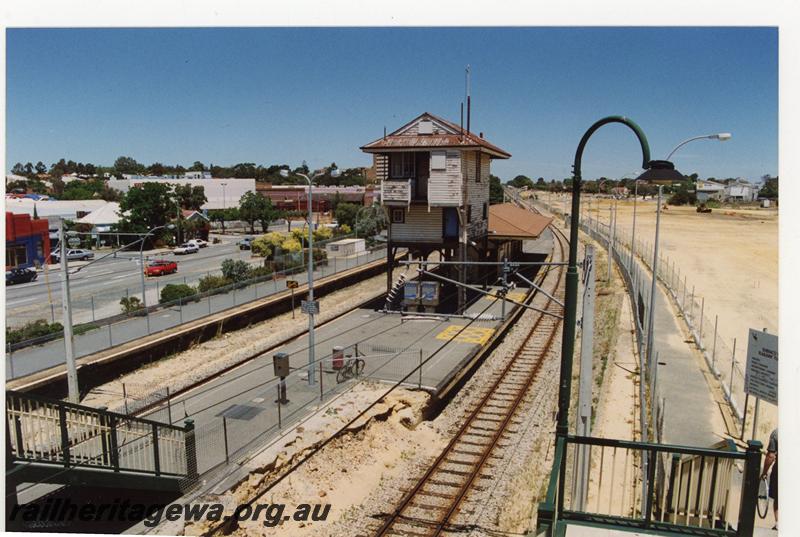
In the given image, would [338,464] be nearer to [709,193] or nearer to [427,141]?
[427,141]

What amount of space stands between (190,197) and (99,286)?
1475 inches

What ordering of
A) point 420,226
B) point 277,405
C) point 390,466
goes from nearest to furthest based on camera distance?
point 390,466
point 277,405
point 420,226

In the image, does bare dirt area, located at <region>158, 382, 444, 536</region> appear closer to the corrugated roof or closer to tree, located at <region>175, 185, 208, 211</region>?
the corrugated roof

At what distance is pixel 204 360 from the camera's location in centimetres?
2428

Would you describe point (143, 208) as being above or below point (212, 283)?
above

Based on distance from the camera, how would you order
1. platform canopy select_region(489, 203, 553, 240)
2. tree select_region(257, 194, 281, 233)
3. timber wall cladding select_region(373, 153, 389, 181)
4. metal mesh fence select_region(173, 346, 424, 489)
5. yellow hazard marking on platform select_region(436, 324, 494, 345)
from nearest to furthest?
metal mesh fence select_region(173, 346, 424, 489)
yellow hazard marking on platform select_region(436, 324, 494, 345)
timber wall cladding select_region(373, 153, 389, 181)
platform canopy select_region(489, 203, 553, 240)
tree select_region(257, 194, 281, 233)

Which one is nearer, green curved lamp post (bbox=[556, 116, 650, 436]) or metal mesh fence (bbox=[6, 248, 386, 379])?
green curved lamp post (bbox=[556, 116, 650, 436])

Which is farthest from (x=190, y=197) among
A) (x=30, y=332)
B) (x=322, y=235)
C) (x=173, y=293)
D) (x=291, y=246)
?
(x=30, y=332)

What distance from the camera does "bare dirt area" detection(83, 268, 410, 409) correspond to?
820 inches

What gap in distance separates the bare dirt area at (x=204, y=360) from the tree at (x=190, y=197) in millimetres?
46714

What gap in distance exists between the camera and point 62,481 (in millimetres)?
10078

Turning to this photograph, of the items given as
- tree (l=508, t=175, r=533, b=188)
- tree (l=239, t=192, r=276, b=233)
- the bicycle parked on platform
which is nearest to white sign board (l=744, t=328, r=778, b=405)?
the bicycle parked on platform

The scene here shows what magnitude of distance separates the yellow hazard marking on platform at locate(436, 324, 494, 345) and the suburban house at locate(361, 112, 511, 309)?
10.7ft
